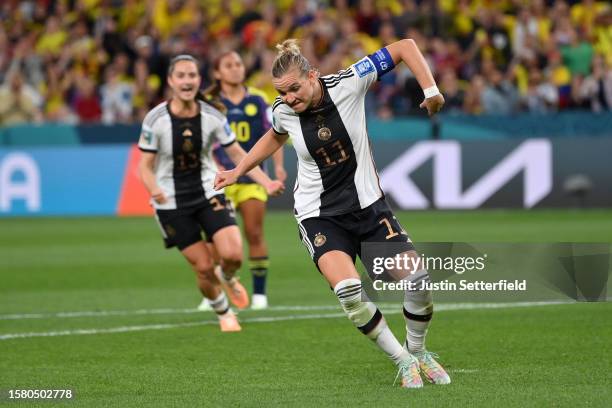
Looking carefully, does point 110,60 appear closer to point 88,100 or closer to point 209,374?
point 88,100

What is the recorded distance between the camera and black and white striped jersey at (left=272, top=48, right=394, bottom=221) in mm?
7613

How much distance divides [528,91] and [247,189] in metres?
11.5

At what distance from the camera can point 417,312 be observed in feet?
25.0

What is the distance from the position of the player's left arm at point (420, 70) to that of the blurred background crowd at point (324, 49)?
45.9ft

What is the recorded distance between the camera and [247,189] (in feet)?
39.7

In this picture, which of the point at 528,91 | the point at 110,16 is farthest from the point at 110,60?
the point at 528,91

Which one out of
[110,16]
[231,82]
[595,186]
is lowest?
[595,186]

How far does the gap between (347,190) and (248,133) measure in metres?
4.59

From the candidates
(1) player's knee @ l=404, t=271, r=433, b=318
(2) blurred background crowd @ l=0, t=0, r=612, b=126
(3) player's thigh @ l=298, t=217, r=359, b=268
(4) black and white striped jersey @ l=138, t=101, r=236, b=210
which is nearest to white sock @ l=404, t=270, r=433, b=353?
(1) player's knee @ l=404, t=271, r=433, b=318

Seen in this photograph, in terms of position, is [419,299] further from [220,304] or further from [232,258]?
[232,258]

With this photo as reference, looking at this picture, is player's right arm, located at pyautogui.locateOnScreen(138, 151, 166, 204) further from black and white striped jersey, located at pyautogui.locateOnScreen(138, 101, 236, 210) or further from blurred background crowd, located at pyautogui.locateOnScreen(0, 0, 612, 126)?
blurred background crowd, located at pyautogui.locateOnScreen(0, 0, 612, 126)

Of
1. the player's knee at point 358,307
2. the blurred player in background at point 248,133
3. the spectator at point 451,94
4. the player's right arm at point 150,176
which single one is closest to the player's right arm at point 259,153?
the player's knee at point 358,307

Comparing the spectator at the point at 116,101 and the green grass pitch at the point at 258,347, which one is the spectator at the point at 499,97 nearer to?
the spectator at the point at 116,101

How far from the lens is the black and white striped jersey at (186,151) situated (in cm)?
1024
